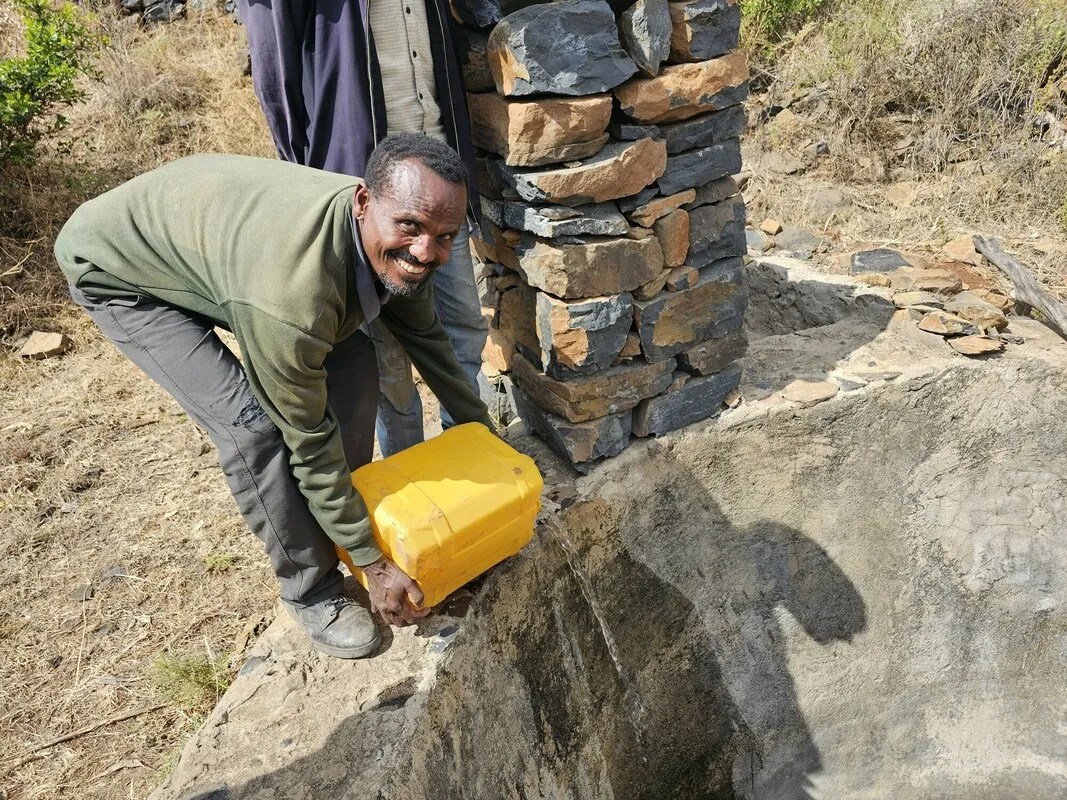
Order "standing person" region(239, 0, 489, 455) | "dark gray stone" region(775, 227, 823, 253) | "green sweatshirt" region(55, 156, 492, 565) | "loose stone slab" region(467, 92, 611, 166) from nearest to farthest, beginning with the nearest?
"green sweatshirt" region(55, 156, 492, 565) < "standing person" region(239, 0, 489, 455) < "loose stone slab" region(467, 92, 611, 166) < "dark gray stone" region(775, 227, 823, 253)

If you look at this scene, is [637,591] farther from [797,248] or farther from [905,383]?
[797,248]

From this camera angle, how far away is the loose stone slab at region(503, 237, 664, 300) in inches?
90.2

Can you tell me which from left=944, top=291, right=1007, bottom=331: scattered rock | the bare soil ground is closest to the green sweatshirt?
the bare soil ground

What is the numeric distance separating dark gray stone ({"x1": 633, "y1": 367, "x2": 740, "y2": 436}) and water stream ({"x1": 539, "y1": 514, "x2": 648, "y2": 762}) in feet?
1.61

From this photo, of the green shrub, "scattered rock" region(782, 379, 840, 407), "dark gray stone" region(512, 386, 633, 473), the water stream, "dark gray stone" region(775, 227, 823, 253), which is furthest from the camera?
the green shrub

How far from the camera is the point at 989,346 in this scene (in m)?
2.96

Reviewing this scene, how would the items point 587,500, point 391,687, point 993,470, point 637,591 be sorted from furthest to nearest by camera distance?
point 993,470 < point 637,591 < point 587,500 < point 391,687

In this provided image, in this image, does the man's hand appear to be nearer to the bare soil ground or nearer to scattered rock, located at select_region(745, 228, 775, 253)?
the bare soil ground

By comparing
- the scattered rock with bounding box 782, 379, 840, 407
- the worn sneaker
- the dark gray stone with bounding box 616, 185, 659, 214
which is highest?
the dark gray stone with bounding box 616, 185, 659, 214

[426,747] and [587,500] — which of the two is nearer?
[426,747]

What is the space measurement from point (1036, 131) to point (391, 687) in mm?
5007

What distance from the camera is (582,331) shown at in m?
2.39

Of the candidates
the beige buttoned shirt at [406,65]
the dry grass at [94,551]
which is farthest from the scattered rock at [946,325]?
the dry grass at [94,551]

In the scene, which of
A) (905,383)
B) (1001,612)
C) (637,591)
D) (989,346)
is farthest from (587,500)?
(1001,612)
